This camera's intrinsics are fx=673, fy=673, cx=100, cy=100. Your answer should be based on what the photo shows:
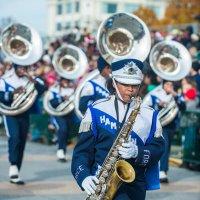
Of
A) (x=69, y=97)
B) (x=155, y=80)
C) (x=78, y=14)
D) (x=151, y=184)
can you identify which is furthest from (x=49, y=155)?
(x=78, y=14)

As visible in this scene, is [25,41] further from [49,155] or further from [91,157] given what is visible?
[91,157]

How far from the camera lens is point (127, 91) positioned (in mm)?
5234

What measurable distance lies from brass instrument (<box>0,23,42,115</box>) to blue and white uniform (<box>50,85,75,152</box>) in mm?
2116

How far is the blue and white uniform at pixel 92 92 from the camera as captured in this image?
942 centimetres

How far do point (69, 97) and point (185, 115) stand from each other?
2374mm

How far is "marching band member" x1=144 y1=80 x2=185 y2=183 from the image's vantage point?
10398 millimetres

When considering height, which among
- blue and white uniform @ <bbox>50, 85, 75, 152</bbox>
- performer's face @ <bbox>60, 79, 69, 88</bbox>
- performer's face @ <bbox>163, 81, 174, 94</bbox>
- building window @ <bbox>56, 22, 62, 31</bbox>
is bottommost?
building window @ <bbox>56, 22, 62, 31</bbox>

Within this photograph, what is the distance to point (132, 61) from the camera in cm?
538

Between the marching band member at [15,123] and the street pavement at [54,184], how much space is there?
278 mm

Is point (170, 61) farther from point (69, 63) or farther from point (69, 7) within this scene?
point (69, 7)

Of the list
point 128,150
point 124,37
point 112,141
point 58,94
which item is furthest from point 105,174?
point 58,94

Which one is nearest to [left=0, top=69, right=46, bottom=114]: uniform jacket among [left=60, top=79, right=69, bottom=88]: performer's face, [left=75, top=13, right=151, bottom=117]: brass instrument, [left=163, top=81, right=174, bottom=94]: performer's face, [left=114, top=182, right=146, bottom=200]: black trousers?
[left=75, top=13, right=151, bottom=117]: brass instrument

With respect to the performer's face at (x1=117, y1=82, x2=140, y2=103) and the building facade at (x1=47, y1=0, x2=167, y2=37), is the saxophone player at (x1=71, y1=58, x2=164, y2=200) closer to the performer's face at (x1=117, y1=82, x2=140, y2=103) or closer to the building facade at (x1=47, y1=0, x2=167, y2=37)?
the performer's face at (x1=117, y1=82, x2=140, y2=103)

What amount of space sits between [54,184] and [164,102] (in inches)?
84.3
